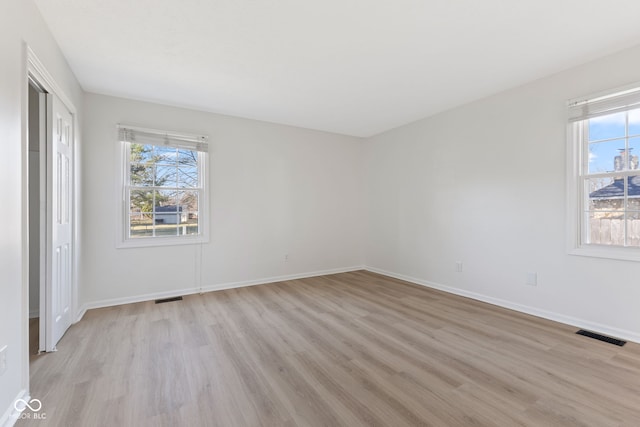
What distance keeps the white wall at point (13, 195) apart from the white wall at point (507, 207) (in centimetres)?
442

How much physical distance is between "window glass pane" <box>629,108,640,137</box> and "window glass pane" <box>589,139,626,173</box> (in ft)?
0.33

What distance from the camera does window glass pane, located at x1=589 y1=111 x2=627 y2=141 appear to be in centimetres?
276

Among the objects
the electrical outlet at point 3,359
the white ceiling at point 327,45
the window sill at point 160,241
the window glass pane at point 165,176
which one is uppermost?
the white ceiling at point 327,45

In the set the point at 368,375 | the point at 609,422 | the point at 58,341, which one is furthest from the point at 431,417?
the point at 58,341

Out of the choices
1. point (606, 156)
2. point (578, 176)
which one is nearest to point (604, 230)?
point (578, 176)

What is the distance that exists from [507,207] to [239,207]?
3719 millimetres

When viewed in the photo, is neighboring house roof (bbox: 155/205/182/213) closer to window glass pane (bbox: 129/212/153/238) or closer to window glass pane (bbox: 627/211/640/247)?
window glass pane (bbox: 129/212/153/238)

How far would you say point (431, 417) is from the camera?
5.47 feet

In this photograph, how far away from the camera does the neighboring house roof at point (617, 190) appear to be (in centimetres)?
270

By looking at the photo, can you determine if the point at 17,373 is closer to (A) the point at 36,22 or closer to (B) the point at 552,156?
(A) the point at 36,22

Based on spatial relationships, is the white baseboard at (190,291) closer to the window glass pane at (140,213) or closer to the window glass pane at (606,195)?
the window glass pane at (140,213)

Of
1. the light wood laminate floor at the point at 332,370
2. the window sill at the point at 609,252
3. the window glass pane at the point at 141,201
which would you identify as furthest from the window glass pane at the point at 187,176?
the window sill at the point at 609,252

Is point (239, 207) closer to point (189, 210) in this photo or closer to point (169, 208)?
point (189, 210)

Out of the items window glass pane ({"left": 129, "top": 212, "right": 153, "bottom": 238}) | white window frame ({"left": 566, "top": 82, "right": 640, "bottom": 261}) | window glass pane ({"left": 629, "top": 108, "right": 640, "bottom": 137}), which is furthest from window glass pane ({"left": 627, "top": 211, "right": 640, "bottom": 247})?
window glass pane ({"left": 129, "top": 212, "right": 153, "bottom": 238})
